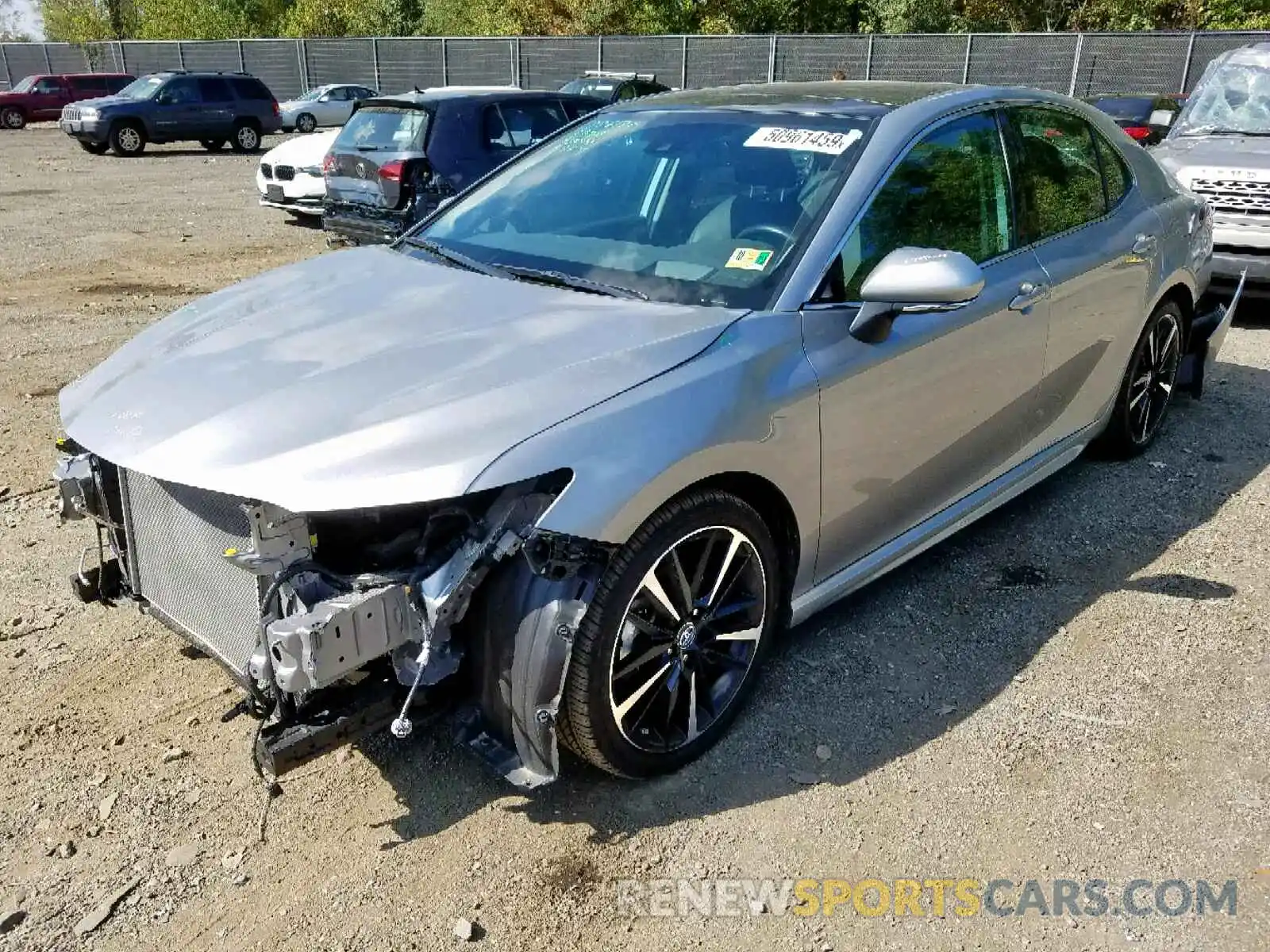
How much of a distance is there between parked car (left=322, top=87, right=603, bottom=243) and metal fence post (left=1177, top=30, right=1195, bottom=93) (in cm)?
2101

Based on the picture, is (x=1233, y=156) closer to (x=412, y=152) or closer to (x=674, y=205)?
(x=674, y=205)

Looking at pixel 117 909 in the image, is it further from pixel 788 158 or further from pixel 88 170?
pixel 88 170

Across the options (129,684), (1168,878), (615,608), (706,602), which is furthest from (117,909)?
(1168,878)

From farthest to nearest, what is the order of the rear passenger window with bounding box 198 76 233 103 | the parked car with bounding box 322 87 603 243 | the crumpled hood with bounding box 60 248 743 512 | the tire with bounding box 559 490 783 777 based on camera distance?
the rear passenger window with bounding box 198 76 233 103 < the parked car with bounding box 322 87 603 243 < the tire with bounding box 559 490 783 777 < the crumpled hood with bounding box 60 248 743 512

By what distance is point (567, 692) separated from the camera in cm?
271

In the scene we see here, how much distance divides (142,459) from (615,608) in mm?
1235

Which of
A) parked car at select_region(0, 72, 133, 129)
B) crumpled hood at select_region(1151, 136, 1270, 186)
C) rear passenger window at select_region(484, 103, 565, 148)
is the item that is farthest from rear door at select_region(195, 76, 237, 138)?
crumpled hood at select_region(1151, 136, 1270, 186)

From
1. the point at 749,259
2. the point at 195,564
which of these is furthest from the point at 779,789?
the point at 195,564

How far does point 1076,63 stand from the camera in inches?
1046

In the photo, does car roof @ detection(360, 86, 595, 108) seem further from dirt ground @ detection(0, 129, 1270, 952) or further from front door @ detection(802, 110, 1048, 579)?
front door @ detection(802, 110, 1048, 579)

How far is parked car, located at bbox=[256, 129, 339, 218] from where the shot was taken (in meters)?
13.0

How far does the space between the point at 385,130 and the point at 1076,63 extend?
21.8 metres

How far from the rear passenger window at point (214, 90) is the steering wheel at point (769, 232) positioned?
80.2 feet

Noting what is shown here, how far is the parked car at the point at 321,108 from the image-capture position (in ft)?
94.9
